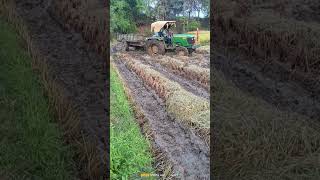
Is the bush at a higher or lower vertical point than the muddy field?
higher

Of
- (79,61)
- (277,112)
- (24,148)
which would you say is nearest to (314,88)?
(277,112)

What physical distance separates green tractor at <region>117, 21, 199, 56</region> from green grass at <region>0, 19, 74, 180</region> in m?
1.51

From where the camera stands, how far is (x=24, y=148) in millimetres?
6719

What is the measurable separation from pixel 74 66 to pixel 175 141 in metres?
2.41

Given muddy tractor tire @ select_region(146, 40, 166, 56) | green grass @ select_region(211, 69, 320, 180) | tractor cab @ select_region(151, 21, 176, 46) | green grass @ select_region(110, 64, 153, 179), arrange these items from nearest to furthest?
green grass @ select_region(110, 64, 153, 179), green grass @ select_region(211, 69, 320, 180), tractor cab @ select_region(151, 21, 176, 46), muddy tractor tire @ select_region(146, 40, 166, 56)

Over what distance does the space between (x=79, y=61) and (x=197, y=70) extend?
2001 mm

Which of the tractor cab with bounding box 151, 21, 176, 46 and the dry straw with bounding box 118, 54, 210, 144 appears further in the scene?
the tractor cab with bounding box 151, 21, 176, 46

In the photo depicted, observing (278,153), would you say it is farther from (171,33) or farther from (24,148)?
(24,148)

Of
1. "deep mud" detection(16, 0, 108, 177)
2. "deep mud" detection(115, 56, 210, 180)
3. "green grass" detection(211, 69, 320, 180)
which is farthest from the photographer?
"deep mud" detection(16, 0, 108, 177)

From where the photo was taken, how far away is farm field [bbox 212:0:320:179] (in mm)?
6914

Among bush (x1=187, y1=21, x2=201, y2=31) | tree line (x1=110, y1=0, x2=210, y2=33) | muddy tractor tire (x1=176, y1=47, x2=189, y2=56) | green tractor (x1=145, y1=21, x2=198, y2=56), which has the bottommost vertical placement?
muddy tractor tire (x1=176, y1=47, x2=189, y2=56)

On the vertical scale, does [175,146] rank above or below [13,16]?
below

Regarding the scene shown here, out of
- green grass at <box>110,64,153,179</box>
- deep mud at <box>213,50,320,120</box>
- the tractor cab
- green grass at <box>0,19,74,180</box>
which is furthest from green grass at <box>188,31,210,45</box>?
green grass at <box>0,19,74,180</box>

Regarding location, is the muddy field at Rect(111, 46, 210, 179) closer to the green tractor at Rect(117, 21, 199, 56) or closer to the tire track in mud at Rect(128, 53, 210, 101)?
the tire track in mud at Rect(128, 53, 210, 101)
